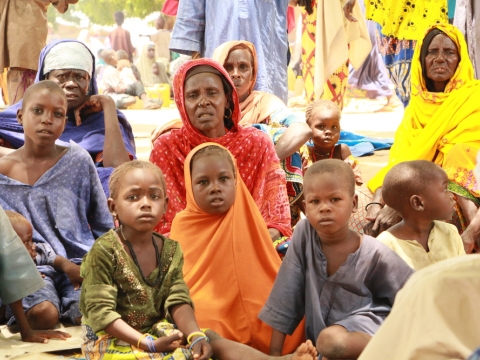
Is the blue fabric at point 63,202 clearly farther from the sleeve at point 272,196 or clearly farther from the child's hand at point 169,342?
the child's hand at point 169,342

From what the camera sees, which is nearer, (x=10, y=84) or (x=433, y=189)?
(x=433, y=189)

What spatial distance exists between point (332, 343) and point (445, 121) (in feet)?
8.21

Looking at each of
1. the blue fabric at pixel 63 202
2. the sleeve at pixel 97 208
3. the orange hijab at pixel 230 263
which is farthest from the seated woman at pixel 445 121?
the blue fabric at pixel 63 202

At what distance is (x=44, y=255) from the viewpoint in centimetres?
436

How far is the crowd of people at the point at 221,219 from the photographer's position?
3336 mm

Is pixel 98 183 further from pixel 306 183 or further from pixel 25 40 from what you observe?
pixel 25 40

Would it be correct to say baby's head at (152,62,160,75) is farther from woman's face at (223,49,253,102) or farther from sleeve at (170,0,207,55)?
woman's face at (223,49,253,102)

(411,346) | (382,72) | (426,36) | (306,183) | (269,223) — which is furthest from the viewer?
(382,72)

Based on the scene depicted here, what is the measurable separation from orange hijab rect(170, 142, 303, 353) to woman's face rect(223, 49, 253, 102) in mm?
1555

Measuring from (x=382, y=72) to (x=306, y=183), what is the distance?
13.7 metres

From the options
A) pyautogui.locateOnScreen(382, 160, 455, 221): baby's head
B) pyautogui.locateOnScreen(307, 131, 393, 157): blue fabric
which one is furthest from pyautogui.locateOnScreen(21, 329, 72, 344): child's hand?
pyautogui.locateOnScreen(307, 131, 393, 157): blue fabric

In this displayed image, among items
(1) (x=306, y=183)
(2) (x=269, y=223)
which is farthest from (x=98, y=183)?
(1) (x=306, y=183)

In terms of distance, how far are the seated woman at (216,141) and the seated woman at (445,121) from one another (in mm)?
657

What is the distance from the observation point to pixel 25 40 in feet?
25.1
